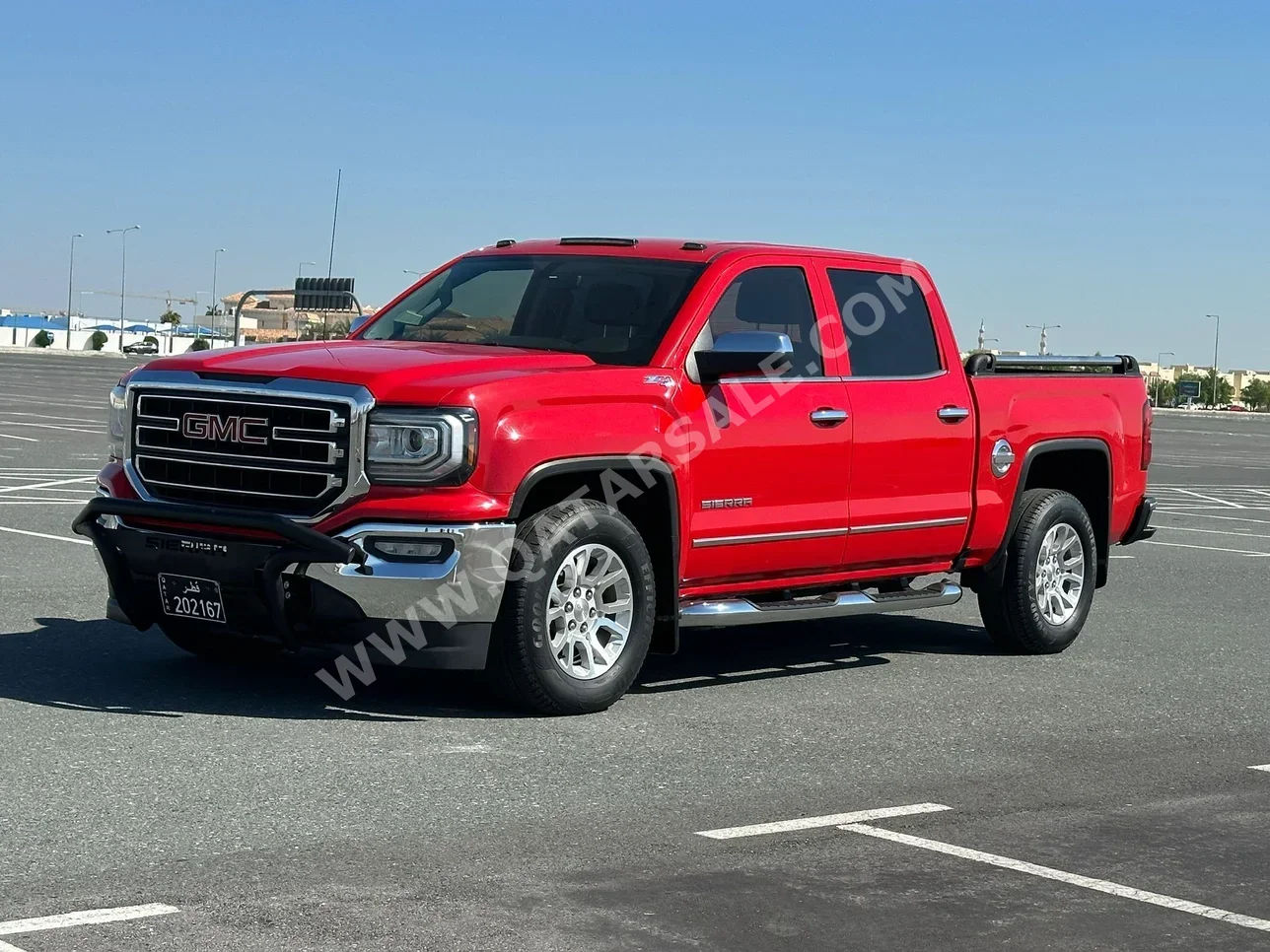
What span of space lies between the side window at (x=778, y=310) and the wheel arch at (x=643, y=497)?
92 centimetres

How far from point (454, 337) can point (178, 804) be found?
3.35 meters

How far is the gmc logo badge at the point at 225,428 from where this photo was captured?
7.54m

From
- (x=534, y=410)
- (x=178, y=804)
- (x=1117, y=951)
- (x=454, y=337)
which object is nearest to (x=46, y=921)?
(x=178, y=804)

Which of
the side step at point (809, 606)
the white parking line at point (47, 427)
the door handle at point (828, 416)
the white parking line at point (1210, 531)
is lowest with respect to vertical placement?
the white parking line at point (47, 427)

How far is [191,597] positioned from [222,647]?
1.26 meters

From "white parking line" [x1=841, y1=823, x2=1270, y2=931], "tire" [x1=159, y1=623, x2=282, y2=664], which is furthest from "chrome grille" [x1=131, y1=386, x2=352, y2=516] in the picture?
"white parking line" [x1=841, y1=823, x2=1270, y2=931]

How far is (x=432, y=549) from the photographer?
23.7 ft

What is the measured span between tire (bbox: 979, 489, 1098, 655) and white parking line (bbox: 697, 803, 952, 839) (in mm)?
3803

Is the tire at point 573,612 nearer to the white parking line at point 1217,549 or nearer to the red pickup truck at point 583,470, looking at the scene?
the red pickup truck at point 583,470

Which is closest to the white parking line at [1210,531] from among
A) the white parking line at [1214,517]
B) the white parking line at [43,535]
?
the white parking line at [1214,517]

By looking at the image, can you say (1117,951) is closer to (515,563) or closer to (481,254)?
(515,563)

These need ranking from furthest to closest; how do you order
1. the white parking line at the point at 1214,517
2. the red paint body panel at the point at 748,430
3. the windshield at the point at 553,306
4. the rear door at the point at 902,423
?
the white parking line at the point at 1214,517 → the rear door at the point at 902,423 → the windshield at the point at 553,306 → the red paint body panel at the point at 748,430

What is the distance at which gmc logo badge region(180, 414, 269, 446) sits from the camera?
754 centimetres

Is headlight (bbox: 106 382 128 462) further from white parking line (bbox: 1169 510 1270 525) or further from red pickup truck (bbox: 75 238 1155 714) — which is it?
white parking line (bbox: 1169 510 1270 525)
